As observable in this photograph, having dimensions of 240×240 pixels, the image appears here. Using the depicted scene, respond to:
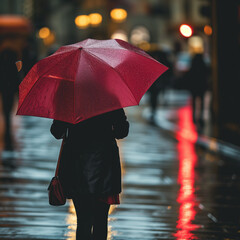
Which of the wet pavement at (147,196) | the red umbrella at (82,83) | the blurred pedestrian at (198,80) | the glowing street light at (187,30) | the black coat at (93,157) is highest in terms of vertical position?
the glowing street light at (187,30)

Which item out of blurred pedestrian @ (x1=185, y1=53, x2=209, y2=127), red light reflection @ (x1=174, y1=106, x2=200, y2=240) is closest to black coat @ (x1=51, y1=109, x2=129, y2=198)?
red light reflection @ (x1=174, y1=106, x2=200, y2=240)

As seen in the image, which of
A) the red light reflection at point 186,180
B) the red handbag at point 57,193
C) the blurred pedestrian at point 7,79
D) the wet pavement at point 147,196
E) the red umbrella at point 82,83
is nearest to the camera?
the red umbrella at point 82,83

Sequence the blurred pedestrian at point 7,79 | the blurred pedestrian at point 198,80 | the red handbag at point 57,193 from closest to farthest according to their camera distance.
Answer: the red handbag at point 57,193, the blurred pedestrian at point 7,79, the blurred pedestrian at point 198,80

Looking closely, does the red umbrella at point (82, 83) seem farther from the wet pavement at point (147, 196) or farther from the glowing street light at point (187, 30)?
the glowing street light at point (187, 30)

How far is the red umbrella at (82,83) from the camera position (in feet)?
15.2

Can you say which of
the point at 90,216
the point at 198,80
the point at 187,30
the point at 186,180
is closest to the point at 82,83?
the point at 90,216

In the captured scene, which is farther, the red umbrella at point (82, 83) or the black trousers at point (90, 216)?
the black trousers at point (90, 216)

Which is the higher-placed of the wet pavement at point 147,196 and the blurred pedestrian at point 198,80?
the blurred pedestrian at point 198,80

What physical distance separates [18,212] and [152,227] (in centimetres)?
160

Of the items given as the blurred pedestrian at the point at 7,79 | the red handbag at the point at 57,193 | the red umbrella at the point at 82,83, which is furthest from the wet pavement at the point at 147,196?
the red umbrella at the point at 82,83

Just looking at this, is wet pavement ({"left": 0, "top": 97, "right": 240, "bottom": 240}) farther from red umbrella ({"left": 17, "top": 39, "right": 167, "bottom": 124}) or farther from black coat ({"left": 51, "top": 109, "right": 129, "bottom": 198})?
red umbrella ({"left": 17, "top": 39, "right": 167, "bottom": 124})

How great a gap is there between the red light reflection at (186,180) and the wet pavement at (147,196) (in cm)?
1

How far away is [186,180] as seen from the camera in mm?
10055

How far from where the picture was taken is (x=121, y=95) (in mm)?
4723
